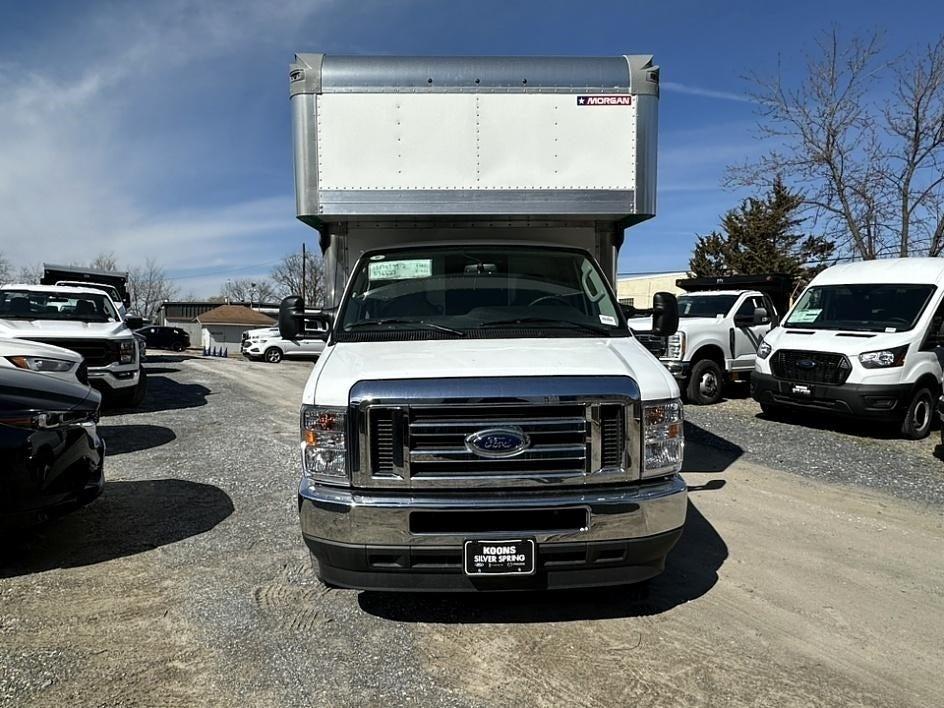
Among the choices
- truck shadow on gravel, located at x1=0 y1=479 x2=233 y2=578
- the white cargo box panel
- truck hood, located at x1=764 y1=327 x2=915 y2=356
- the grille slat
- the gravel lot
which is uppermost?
the white cargo box panel

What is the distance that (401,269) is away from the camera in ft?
15.9

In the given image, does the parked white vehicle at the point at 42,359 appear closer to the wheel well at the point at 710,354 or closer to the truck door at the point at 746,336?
the wheel well at the point at 710,354

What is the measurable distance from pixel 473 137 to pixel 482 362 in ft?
8.26

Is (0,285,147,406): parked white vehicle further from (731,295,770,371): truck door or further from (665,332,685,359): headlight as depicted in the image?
(731,295,770,371): truck door

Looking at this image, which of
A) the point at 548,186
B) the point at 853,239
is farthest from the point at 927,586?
the point at 853,239

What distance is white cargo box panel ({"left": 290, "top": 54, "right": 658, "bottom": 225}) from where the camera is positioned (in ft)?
17.1

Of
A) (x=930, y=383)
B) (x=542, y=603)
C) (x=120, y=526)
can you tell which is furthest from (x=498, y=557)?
(x=930, y=383)

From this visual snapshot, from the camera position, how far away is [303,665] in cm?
315

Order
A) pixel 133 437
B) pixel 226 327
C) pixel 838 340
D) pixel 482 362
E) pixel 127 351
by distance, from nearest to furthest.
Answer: pixel 482 362 < pixel 133 437 < pixel 838 340 < pixel 127 351 < pixel 226 327

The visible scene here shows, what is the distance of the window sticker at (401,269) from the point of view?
15.8 ft

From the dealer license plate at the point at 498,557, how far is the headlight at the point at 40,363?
5.95 meters

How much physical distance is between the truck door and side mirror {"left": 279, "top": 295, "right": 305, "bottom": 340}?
9.11 metres

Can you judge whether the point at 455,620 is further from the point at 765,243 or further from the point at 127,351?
the point at 765,243

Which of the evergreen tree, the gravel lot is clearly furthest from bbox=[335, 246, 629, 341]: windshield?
the evergreen tree
